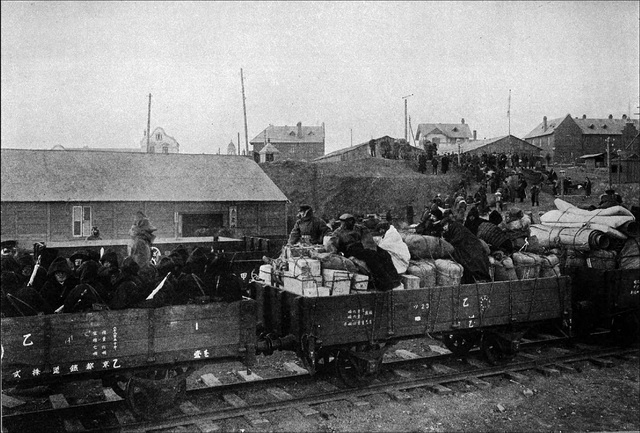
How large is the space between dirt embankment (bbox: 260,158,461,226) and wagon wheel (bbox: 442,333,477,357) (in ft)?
90.2

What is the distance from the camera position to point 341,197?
136ft

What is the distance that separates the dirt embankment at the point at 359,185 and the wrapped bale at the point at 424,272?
2859 centimetres

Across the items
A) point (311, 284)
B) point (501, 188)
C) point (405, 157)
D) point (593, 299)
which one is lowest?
point (593, 299)

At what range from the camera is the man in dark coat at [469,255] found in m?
9.59

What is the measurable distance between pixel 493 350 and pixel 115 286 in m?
6.92

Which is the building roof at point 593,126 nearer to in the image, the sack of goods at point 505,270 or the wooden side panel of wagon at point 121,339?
the sack of goods at point 505,270

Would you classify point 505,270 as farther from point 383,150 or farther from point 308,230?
point 383,150

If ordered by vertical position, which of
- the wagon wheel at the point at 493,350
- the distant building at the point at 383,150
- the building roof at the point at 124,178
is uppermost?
the distant building at the point at 383,150

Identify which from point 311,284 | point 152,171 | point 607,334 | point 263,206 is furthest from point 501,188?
point 311,284

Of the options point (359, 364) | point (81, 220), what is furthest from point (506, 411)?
point (81, 220)

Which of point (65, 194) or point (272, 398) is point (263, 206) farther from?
point (272, 398)

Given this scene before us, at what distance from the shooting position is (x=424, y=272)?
917 centimetres

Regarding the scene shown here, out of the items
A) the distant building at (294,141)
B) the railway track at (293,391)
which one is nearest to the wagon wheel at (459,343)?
the railway track at (293,391)

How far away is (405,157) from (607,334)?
122 feet
